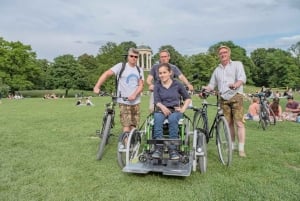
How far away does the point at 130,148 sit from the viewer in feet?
17.9

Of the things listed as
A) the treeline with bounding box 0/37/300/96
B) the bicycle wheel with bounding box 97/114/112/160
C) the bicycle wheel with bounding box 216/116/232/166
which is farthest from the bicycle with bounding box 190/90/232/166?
the treeline with bounding box 0/37/300/96

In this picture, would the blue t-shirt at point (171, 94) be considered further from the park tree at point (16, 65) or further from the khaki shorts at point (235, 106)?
the park tree at point (16, 65)

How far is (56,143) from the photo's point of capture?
8055mm

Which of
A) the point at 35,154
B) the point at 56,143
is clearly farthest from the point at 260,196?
the point at 56,143

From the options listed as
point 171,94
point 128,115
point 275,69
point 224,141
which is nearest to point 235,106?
point 224,141

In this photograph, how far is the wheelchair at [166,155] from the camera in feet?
16.0

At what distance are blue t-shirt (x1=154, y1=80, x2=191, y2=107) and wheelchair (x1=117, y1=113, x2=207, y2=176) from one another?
32 centimetres

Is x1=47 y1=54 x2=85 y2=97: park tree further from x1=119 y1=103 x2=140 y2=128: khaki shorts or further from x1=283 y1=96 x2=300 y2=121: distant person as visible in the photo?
x1=119 y1=103 x2=140 y2=128: khaki shorts

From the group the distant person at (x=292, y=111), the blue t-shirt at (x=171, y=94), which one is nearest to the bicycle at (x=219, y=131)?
the blue t-shirt at (x=171, y=94)

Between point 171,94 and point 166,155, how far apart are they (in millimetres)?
1014

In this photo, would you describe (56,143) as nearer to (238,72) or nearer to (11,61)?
(238,72)

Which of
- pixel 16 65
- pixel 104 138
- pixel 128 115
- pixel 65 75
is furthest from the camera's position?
pixel 65 75

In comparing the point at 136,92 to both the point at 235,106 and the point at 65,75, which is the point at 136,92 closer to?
the point at 235,106

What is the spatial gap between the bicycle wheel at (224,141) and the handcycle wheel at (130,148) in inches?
56.3
